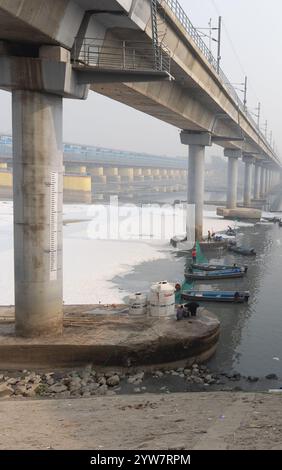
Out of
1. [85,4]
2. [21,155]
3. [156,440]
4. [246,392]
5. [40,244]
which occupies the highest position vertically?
[85,4]

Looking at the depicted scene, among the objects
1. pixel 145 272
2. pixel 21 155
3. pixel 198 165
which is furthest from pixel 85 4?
pixel 198 165

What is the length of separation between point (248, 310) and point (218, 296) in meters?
2.45

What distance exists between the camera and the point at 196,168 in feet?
172

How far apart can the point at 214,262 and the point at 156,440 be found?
31.9 meters

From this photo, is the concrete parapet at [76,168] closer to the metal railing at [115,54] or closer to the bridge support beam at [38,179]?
the metal railing at [115,54]

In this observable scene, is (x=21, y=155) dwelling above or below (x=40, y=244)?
above

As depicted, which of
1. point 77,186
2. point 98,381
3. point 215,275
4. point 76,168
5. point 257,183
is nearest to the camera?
point 98,381

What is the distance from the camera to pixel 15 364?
57.4 feet

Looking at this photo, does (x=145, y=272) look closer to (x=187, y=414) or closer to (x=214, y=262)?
(x=214, y=262)

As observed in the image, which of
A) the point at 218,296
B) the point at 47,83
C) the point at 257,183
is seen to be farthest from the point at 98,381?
the point at 257,183

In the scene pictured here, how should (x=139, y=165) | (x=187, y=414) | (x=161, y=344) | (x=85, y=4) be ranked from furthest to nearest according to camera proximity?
(x=139, y=165), (x=161, y=344), (x=85, y=4), (x=187, y=414)

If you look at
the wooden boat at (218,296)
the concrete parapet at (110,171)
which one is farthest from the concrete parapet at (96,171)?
the wooden boat at (218,296)

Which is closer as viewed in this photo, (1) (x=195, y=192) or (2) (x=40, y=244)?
(2) (x=40, y=244)

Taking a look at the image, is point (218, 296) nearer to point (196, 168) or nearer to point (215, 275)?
point (215, 275)
